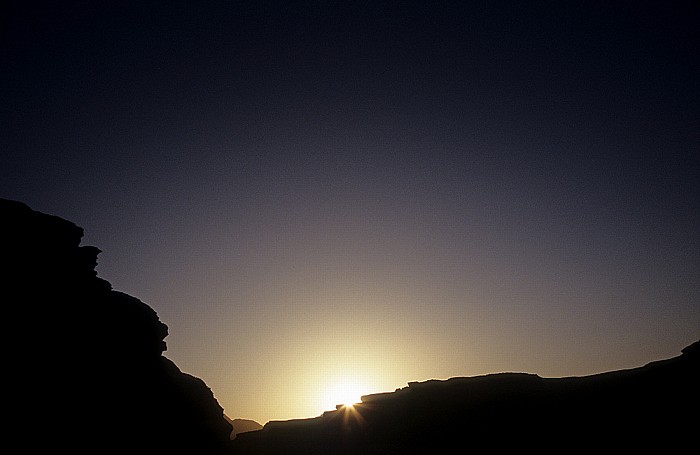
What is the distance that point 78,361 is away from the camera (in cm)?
3609

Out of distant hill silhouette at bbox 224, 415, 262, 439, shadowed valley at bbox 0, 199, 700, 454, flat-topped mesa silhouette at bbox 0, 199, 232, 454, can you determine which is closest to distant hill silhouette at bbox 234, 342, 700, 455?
shadowed valley at bbox 0, 199, 700, 454

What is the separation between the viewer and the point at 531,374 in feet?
111

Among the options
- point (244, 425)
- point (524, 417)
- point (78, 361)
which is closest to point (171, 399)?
point (78, 361)

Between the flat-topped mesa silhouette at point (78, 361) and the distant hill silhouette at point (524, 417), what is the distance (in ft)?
40.9

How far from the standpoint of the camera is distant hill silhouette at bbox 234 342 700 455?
970 inches

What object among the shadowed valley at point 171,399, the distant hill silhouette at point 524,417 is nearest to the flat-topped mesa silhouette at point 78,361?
the shadowed valley at point 171,399

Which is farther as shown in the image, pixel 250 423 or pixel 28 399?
pixel 250 423

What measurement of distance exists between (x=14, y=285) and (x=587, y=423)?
46.9 m

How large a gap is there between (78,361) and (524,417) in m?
38.2

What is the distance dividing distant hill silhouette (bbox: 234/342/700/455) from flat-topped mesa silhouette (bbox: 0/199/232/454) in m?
12.5

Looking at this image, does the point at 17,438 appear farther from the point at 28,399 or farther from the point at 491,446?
the point at 491,446

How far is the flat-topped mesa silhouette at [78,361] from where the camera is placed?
1260 inches

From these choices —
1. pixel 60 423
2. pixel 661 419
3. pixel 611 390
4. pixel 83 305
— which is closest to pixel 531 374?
pixel 611 390

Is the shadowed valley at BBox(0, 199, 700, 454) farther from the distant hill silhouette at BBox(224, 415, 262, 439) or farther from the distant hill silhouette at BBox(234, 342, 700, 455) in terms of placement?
the distant hill silhouette at BBox(224, 415, 262, 439)
